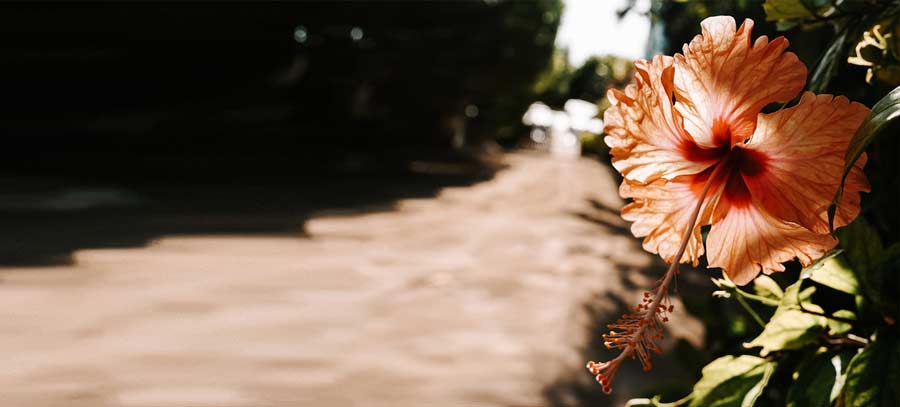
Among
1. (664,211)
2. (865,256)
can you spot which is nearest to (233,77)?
(865,256)

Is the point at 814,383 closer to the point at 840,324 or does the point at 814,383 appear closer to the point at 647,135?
the point at 840,324

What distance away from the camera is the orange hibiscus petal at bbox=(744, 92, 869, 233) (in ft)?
1.49

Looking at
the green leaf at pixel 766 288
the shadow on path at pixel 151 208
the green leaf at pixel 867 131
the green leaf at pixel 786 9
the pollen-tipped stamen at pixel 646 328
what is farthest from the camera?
the shadow on path at pixel 151 208

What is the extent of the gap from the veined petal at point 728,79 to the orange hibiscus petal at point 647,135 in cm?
1

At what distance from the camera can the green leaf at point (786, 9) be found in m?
0.74

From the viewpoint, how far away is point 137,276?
4473 mm

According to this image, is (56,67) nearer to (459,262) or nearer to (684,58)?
(459,262)

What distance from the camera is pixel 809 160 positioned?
1.57 ft

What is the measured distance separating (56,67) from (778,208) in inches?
440

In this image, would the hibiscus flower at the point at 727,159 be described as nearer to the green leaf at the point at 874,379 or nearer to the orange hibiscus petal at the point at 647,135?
the orange hibiscus petal at the point at 647,135

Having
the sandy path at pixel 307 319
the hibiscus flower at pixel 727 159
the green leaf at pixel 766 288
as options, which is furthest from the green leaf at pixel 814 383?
the sandy path at pixel 307 319

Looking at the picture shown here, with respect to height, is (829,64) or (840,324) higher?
(829,64)

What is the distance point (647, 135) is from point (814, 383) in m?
0.40

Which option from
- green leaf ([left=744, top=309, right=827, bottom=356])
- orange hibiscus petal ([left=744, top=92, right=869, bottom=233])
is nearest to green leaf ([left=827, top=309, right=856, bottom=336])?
green leaf ([left=744, top=309, right=827, bottom=356])
